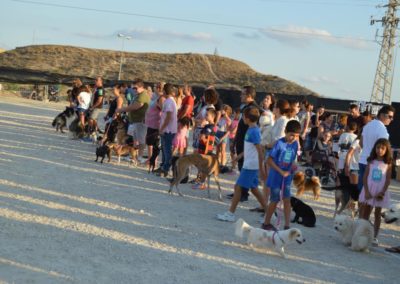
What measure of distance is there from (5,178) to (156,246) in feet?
13.7

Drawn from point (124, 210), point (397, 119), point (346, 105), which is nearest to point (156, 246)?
point (124, 210)

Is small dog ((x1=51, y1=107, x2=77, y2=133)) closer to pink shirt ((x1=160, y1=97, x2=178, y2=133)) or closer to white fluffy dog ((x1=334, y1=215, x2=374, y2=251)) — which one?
pink shirt ((x1=160, y1=97, x2=178, y2=133))

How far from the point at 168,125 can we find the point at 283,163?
4.24 m

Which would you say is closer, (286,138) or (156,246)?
(156,246)

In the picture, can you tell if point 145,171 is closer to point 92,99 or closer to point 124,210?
point 124,210

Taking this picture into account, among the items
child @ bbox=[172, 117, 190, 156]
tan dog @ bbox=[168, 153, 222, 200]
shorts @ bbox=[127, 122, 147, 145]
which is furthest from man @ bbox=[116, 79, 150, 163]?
A: tan dog @ bbox=[168, 153, 222, 200]

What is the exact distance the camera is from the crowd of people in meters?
7.21

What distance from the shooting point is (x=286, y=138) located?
7.10 metres

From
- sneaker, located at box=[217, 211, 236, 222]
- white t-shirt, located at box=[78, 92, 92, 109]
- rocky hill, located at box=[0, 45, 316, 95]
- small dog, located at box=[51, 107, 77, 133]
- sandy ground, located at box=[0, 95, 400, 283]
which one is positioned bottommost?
sandy ground, located at box=[0, 95, 400, 283]

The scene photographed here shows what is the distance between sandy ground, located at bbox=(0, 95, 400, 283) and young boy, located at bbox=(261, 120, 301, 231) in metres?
0.68

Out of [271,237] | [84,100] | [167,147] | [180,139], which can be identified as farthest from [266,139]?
[84,100]

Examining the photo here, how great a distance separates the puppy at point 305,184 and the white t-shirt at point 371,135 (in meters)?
2.56

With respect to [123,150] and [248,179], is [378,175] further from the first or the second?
[123,150]

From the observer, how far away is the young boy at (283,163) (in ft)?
23.0
